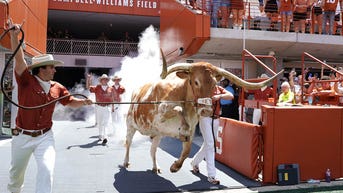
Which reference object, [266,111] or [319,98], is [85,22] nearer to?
[319,98]

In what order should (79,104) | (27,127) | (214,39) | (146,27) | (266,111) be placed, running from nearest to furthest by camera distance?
(27,127) < (79,104) < (266,111) < (214,39) < (146,27)

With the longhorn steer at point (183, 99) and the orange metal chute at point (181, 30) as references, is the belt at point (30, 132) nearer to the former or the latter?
the longhorn steer at point (183, 99)

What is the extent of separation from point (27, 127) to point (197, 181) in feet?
10.3

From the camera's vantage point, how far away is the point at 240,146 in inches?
258

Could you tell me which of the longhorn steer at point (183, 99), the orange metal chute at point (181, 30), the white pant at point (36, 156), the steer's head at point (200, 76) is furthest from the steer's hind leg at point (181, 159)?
the orange metal chute at point (181, 30)

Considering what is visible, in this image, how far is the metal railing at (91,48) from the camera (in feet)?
77.2

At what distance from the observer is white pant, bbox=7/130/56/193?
3814 millimetres

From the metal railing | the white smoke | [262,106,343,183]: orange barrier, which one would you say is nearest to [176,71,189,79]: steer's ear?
[262,106,343,183]: orange barrier

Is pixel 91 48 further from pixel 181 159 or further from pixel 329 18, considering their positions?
pixel 181 159

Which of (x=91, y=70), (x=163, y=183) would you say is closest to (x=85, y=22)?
(x=91, y=70)

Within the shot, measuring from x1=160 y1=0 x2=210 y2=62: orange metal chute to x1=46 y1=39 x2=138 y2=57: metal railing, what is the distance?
598 centimetres

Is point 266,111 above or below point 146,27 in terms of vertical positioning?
below

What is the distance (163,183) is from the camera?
6.00 metres

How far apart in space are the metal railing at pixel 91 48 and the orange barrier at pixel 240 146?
16857 mm
